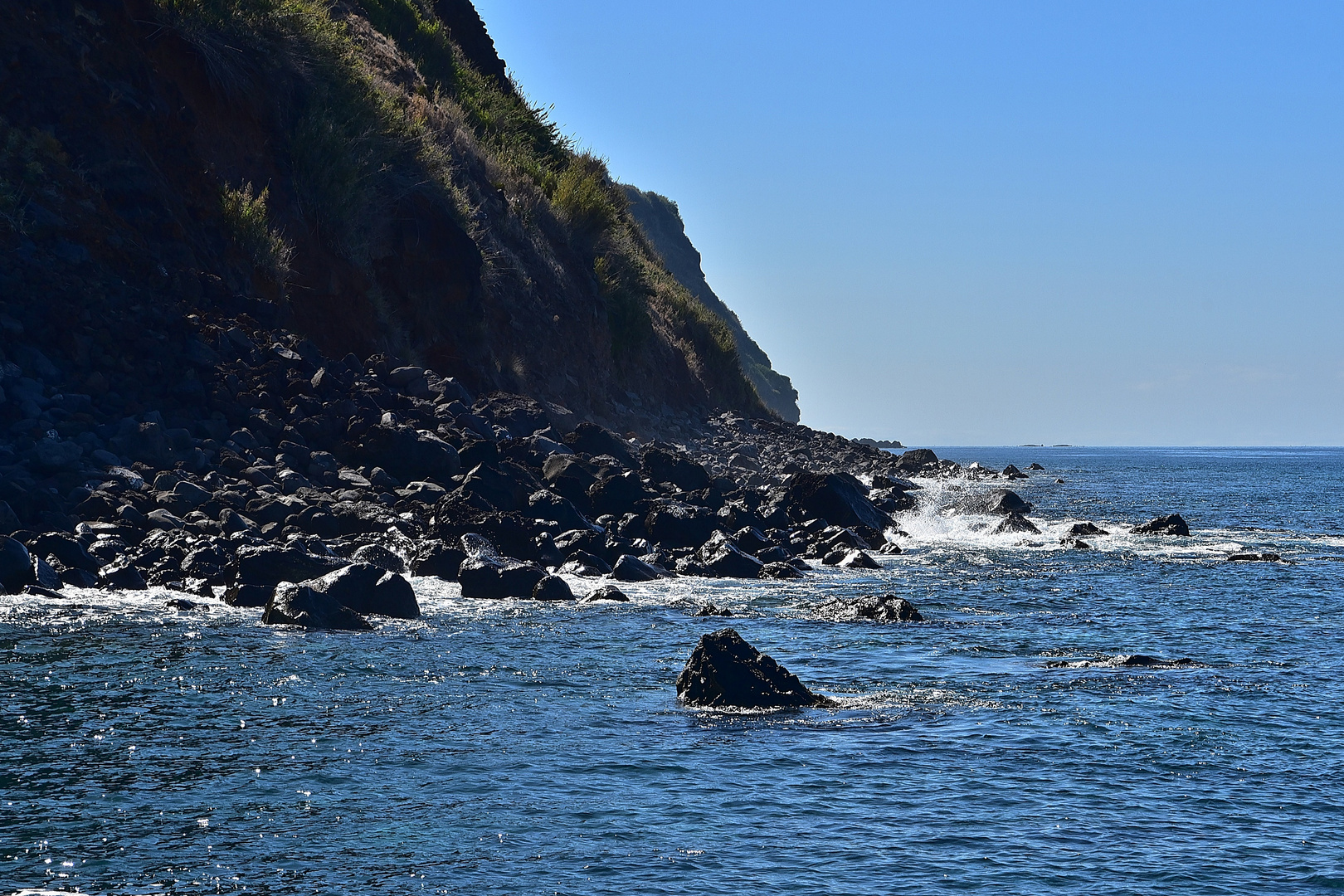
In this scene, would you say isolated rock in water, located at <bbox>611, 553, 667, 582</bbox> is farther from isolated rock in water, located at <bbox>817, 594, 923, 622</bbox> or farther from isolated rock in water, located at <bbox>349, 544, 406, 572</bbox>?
isolated rock in water, located at <bbox>349, 544, 406, 572</bbox>

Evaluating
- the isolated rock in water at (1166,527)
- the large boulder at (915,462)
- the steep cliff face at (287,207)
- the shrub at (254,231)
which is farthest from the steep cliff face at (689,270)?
the shrub at (254,231)

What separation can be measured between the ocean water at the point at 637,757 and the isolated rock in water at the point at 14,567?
28.0 inches

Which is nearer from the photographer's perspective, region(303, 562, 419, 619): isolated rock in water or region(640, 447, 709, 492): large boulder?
region(303, 562, 419, 619): isolated rock in water

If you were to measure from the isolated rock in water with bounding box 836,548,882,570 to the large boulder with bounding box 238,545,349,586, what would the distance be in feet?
38.4

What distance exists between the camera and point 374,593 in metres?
15.7

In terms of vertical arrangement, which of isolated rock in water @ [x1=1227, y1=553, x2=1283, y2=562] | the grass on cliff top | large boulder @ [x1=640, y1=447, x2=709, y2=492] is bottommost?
isolated rock in water @ [x1=1227, y1=553, x2=1283, y2=562]

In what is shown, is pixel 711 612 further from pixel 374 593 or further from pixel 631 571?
pixel 374 593

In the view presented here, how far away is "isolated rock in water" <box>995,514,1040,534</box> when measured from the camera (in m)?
34.2

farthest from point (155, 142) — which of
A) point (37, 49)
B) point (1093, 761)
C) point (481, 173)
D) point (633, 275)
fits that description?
point (633, 275)

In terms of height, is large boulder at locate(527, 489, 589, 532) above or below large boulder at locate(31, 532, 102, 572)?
A: above

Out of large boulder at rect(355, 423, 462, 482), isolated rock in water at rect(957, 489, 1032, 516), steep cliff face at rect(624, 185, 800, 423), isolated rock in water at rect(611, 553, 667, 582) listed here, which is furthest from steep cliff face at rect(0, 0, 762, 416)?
steep cliff face at rect(624, 185, 800, 423)

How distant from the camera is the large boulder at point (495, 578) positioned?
58.9ft

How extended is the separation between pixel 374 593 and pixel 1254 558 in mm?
21553

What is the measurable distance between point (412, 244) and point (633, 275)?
1955 centimetres
